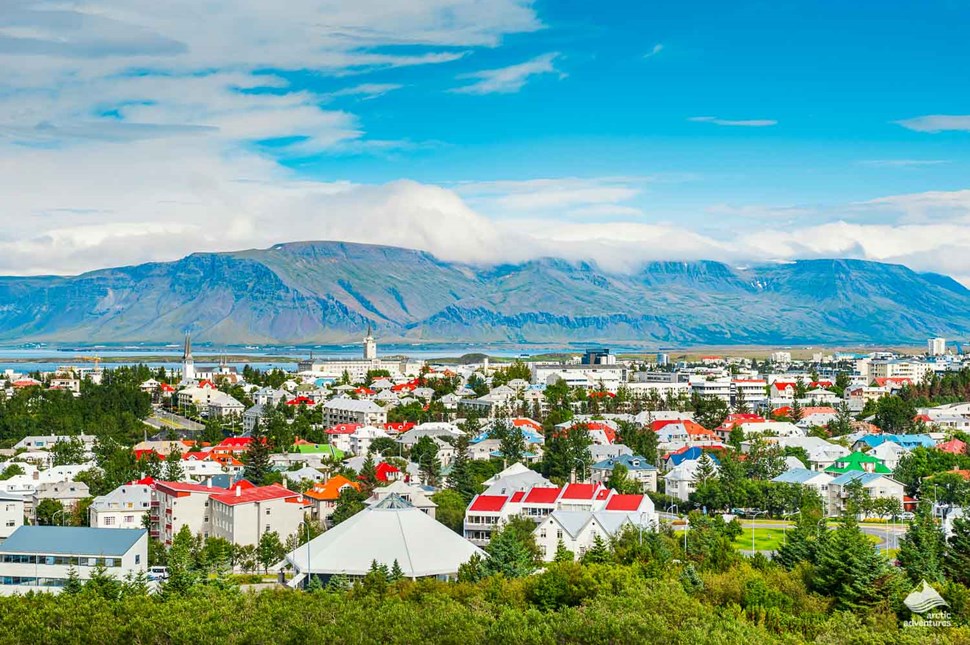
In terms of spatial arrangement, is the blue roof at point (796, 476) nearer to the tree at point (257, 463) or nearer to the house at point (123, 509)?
the tree at point (257, 463)

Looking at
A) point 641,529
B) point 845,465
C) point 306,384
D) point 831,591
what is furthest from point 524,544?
point 306,384

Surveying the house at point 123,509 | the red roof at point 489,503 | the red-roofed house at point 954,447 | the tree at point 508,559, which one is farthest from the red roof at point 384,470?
the red-roofed house at point 954,447

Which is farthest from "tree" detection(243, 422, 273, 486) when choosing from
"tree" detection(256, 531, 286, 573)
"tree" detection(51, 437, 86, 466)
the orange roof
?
"tree" detection(256, 531, 286, 573)

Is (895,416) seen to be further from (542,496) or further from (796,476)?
(542,496)

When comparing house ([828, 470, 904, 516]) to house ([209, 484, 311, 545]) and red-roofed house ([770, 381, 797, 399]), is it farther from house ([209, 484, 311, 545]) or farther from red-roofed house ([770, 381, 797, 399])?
red-roofed house ([770, 381, 797, 399])

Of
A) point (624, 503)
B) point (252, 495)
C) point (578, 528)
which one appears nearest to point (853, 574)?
point (578, 528)

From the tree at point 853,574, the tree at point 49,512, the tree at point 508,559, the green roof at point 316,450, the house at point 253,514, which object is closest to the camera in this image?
the tree at point 853,574
